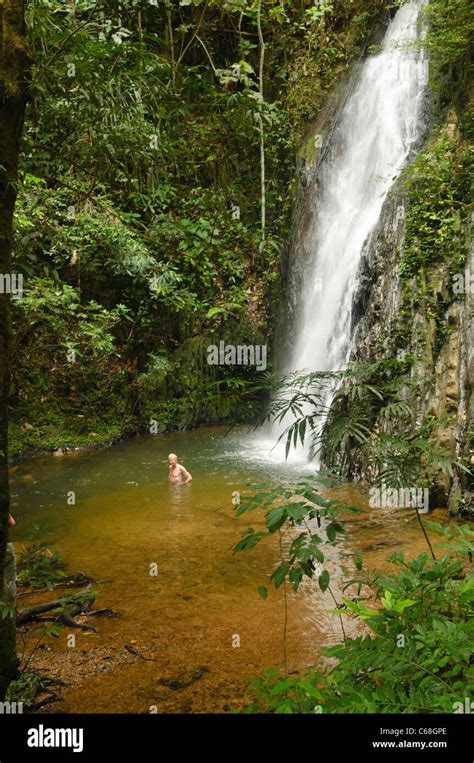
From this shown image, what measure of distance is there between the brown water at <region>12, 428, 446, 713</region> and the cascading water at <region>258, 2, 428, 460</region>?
10.9 feet

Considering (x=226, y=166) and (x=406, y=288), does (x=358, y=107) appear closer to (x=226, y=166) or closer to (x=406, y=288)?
(x=226, y=166)

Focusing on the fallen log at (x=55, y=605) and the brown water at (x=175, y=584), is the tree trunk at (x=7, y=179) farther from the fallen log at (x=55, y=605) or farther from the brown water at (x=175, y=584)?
the fallen log at (x=55, y=605)

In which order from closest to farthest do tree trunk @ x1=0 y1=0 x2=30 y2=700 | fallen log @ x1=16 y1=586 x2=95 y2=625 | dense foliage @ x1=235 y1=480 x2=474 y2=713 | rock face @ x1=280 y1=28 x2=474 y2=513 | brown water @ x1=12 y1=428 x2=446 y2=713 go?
dense foliage @ x1=235 y1=480 x2=474 y2=713 < tree trunk @ x1=0 y1=0 x2=30 y2=700 < brown water @ x1=12 y1=428 x2=446 y2=713 < fallen log @ x1=16 y1=586 x2=95 y2=625 < rock face @ x1=280 y1=28 x2=474 y2=513

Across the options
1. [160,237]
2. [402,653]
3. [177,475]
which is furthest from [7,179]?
[177,475]

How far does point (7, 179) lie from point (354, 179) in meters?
10.8

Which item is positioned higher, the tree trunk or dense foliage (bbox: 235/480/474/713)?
the tree trunk

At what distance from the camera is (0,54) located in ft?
8.69

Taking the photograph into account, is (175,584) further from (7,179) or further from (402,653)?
(7,179)

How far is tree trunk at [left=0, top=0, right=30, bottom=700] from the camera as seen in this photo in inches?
105

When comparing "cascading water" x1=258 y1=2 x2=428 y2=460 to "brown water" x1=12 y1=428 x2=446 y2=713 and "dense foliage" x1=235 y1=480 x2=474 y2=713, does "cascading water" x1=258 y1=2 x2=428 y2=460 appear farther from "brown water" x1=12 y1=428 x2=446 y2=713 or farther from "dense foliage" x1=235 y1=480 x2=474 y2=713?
"dense foliage" x1=235 y1=480 x2=474 y2=713

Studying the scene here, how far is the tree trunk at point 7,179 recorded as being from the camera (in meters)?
2.68

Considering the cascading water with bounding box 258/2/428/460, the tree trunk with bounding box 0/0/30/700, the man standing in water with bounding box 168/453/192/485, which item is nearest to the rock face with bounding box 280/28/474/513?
the cascading water with bounding box 258/2/428/460
